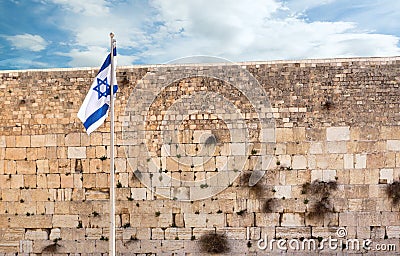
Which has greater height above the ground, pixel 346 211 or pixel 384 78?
pixel 384 78

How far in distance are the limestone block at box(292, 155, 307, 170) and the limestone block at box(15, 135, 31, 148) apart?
212 inches

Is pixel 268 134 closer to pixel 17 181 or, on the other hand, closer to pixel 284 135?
pixel 284 135

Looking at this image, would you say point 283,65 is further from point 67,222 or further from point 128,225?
point 67,222

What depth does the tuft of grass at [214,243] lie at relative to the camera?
9.62m

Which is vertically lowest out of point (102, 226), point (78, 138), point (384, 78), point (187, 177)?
point (102, 226)

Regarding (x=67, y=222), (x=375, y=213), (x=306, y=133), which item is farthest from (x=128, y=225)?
(x=375, y=213)

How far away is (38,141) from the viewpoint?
396 inches

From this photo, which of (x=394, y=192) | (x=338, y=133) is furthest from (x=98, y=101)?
(x=394, y=192)

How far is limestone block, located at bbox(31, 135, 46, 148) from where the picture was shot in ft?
33.0

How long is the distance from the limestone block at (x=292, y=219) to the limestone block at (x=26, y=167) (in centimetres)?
515

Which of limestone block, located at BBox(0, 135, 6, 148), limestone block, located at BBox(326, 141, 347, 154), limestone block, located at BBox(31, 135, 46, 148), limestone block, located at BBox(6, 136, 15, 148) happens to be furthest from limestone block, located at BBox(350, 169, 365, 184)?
limestone block, located at BBox(0, 135, 6, 148)

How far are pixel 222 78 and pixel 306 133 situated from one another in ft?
6.48

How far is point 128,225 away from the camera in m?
9.81

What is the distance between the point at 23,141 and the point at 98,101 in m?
3.16
